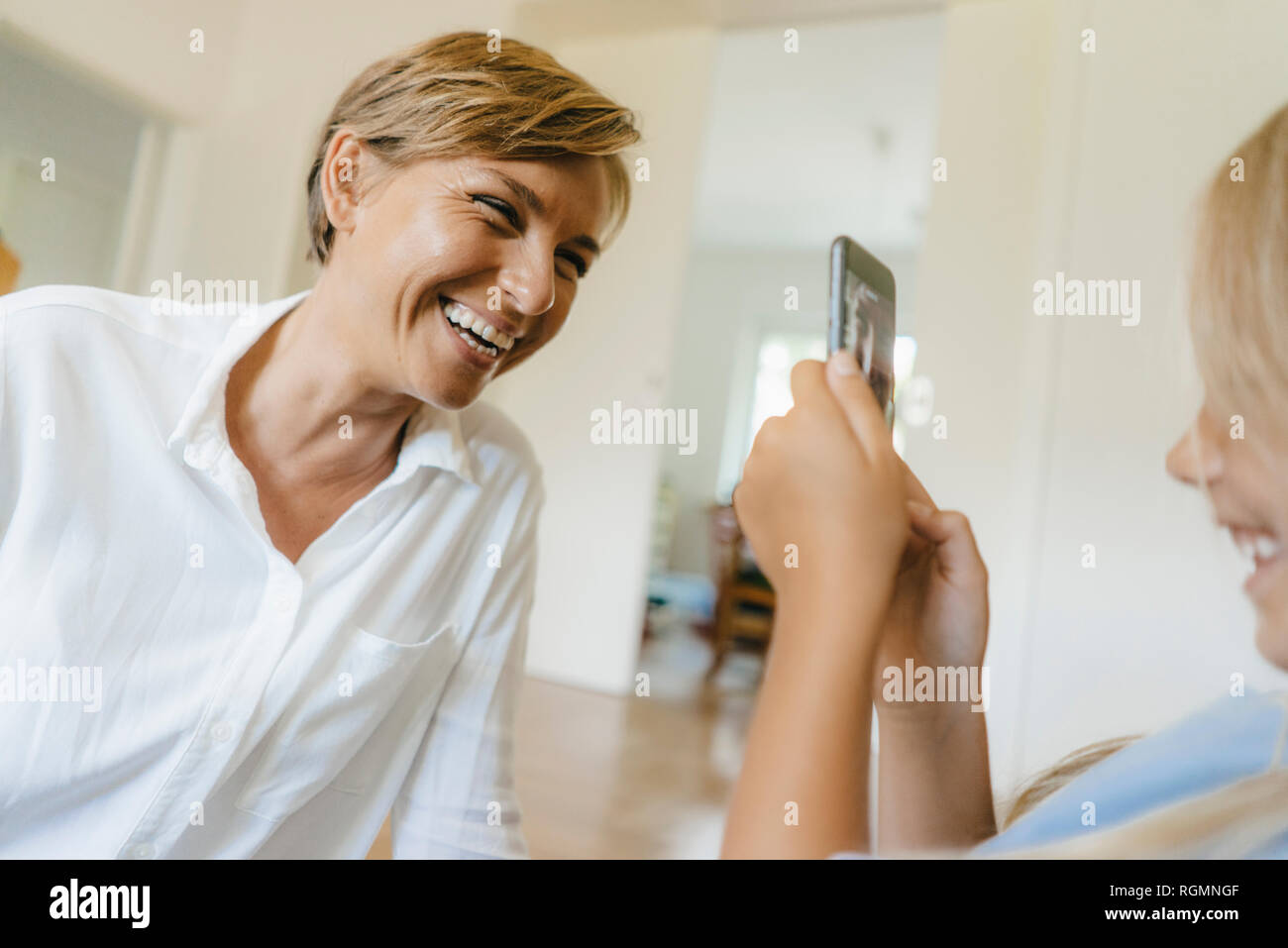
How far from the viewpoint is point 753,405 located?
14.3 inches

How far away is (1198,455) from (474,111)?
0.34m

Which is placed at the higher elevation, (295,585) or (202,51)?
(202,51)

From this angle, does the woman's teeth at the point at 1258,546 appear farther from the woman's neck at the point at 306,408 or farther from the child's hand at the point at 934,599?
the woman's neck at the point at 306,408

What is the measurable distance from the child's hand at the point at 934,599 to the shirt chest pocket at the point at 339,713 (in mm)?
246

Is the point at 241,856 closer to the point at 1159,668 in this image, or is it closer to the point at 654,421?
the point at 654,421

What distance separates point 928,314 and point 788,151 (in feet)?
0.45

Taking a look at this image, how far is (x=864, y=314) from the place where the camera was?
0.98ft

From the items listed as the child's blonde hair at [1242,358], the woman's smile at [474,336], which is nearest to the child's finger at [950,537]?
the child's blonde hair at [1242,358]


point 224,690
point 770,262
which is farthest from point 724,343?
point 224,690

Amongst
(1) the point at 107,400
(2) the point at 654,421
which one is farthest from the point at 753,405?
(1) the point at 107,400

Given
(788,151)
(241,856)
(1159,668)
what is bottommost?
(241,856)

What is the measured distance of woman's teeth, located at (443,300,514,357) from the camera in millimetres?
367

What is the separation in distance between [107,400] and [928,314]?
40 cm

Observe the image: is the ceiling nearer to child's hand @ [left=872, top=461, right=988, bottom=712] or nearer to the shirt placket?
child's hand @ [left=872, top=461, right=988, bottom=712]
